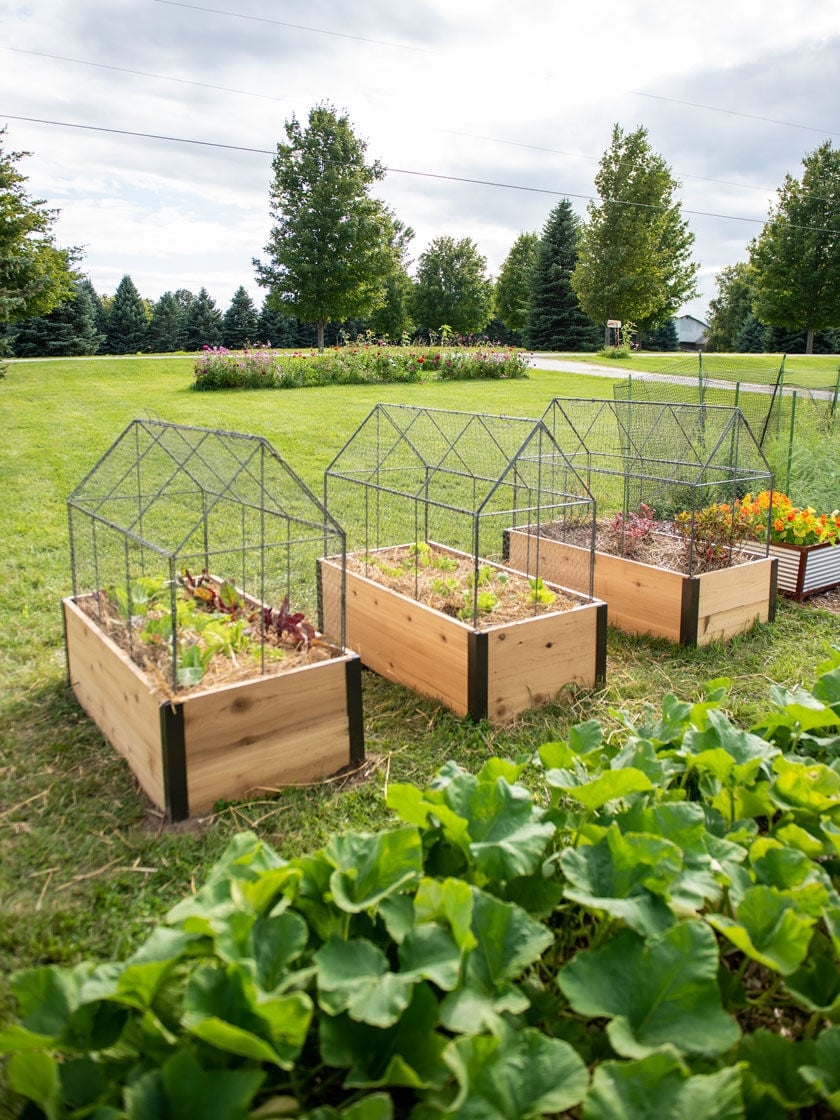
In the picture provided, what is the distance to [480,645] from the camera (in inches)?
154

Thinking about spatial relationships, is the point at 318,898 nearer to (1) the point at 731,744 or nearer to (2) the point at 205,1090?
(2) the point at 205,1090

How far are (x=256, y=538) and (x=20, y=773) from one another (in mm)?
3232

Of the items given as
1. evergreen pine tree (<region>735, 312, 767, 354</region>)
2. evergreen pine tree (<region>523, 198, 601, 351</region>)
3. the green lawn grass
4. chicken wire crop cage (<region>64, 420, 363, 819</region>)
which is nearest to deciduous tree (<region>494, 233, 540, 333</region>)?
evergreen pine tree (<region>523, 198, 601, 351</region>)

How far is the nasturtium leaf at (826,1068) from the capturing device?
1610 millimetres

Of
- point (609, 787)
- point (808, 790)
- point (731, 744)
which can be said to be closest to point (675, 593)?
point (731, 744)

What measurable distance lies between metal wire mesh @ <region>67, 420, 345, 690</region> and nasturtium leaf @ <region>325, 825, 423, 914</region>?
1.28 meters

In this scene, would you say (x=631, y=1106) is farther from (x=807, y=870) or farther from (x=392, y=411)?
(x=392, y=411)

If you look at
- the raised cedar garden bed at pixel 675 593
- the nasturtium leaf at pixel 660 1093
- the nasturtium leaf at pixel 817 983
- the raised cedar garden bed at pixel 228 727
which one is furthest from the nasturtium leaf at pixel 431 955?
the raised cedar garden bed at pixel 675 593

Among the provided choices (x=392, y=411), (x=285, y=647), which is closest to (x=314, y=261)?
(x=392, y=411)

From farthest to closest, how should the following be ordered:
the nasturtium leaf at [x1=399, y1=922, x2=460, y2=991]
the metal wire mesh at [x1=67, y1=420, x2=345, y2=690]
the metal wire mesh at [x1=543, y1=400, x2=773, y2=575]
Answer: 1. the metal wire mesh at [x1=543, y1=400, x2=773, y2=575]
2. the metal wire mesh at [x1=67, y1=420, x2=345, y2=690]
3. the nasturtium leaf at [x1=399, y1=922, x2=460, y2=991]

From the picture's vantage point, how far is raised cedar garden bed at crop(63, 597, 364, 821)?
3.15m

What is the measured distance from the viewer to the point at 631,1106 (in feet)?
5.09

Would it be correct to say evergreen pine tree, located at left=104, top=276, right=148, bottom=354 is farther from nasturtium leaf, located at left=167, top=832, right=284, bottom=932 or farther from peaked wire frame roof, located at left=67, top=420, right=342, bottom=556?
nasturtium leaf, located at left=167, top=832, right=284, bottom=932

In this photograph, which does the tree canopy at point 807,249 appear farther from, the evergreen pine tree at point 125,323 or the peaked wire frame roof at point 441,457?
the evergreen pine tree at point 125,323
